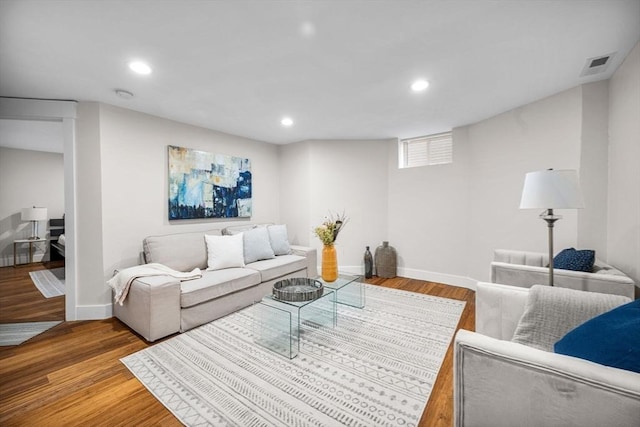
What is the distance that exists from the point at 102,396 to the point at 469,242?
14.2 ft

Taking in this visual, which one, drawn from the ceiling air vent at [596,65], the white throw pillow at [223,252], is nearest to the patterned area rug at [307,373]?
the white throw pillow at [223,252]

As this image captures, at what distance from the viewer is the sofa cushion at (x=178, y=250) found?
9.94 ft

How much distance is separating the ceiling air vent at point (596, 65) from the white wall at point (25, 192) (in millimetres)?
9106

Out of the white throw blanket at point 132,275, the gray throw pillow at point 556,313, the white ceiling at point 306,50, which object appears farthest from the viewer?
the white throw blanket at point 132,275

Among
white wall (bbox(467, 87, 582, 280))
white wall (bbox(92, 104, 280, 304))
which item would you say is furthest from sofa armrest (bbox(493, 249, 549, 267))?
white wall (bbox(92, 104, 280, 304))

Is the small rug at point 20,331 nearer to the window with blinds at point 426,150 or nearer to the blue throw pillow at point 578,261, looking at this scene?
the blue throw pillow at point 578,261

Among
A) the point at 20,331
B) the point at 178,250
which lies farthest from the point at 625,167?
the point at 20,331

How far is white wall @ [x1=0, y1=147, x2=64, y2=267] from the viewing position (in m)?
5.45

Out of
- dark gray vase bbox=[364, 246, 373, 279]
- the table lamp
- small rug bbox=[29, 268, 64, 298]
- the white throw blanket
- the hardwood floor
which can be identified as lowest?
the hardwood floor

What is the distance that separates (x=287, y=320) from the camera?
2.66 meters

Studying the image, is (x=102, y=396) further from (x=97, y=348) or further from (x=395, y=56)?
(x=395, y=56)

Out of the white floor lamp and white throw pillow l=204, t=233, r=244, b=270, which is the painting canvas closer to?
white throw pillow l=204, t=233, r=244, b=270

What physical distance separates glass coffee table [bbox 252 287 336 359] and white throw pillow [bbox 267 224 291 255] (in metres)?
1.03

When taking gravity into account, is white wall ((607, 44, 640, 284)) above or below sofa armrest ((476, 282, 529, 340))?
above
